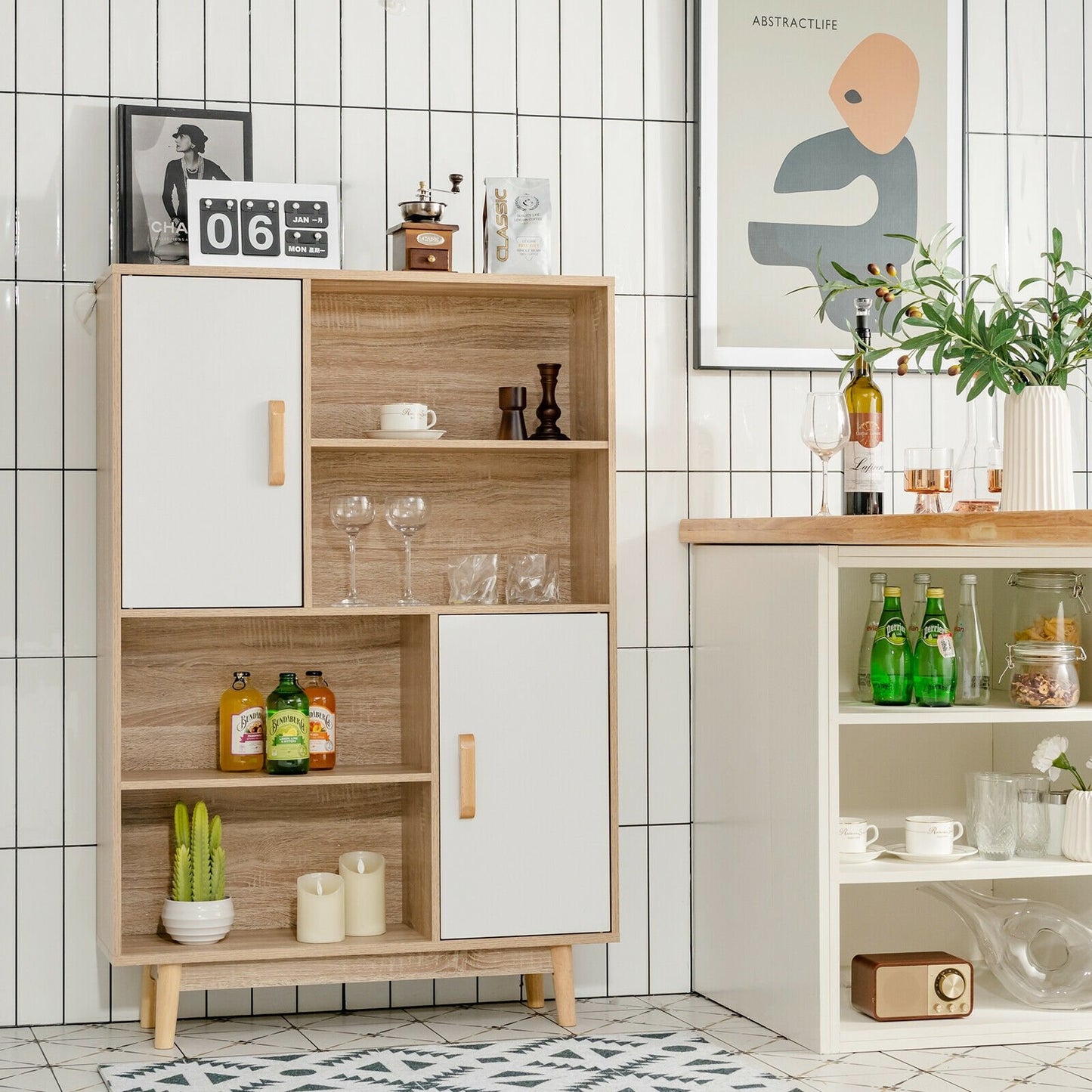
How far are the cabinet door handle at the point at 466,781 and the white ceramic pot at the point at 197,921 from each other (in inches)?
19.5

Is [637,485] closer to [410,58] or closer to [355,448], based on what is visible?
[355,448]

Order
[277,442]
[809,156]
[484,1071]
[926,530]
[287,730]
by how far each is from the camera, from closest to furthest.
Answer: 1. [926,530]
2. [484,1071]
3. [277,442]
4. [287,730]
5. [809,156]

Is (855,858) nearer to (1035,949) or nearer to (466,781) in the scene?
(1035,949)

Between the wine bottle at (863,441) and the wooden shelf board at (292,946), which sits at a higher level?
the wine bottle at (863,441)

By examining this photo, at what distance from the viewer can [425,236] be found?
297 centimetres

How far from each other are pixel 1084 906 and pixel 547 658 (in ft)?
4.09

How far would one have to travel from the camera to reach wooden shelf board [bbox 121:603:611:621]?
2.79m

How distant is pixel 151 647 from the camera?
3051mm

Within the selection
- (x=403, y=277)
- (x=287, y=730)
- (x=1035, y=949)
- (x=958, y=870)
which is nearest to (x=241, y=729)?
(x=287, y=730)

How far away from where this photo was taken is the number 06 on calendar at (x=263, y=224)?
2859 mm

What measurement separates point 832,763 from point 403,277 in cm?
123

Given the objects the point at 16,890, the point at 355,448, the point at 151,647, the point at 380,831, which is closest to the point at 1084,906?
the point at 380,831

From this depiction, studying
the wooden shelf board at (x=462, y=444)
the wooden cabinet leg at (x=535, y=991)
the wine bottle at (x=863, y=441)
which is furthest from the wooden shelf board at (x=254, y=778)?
the wine bottle at (x=863, y=441)

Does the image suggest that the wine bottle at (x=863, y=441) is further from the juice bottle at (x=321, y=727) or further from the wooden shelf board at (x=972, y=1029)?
the juice bottle at (x=321, y=727)
